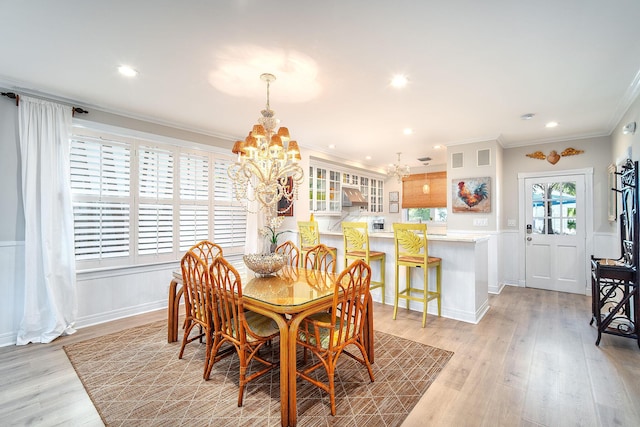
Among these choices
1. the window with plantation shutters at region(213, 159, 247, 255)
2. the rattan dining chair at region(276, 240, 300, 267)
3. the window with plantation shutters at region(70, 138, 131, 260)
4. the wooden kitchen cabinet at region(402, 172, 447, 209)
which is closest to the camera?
the rattan dining chair at region(276, 240, 300, 267)

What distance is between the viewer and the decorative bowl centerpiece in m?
2.64

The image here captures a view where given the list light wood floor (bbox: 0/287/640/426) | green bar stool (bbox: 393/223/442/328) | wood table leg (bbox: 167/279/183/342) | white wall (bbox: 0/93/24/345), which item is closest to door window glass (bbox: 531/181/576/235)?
light wood floor (bbox: 0/287/640/426)

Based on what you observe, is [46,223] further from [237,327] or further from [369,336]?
[369,336]

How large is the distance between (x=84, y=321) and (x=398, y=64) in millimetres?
4258

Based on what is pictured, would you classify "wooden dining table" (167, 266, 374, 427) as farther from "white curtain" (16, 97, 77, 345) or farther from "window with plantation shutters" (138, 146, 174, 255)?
"white curtain" (16, 97, 77, 345)

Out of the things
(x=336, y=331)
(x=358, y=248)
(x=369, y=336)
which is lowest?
(x=369, y=336)

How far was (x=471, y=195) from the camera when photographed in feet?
16.6

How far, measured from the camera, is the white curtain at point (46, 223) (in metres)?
2.95

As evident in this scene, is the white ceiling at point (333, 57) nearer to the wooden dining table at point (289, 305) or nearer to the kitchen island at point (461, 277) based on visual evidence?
the kitchen island at point (461, 277)

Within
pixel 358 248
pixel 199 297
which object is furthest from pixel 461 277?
pixel 199 297

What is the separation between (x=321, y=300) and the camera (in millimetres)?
1977

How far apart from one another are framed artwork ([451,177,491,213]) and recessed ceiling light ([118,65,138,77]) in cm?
486

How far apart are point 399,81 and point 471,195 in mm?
3075

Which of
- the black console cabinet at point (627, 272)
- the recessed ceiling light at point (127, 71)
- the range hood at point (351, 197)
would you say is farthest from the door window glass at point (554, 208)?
the recessed ceiling light at point (127, 71)
